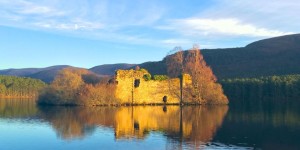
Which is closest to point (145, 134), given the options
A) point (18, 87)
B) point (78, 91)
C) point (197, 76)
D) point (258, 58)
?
point (78, 91)

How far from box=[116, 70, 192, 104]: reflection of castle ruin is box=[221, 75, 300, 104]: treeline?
78.7 ft

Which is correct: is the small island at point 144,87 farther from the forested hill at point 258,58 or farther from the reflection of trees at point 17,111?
the forested hill at point 258,58

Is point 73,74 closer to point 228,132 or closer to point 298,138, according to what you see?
point 228,132

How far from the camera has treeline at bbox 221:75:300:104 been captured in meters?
75.8

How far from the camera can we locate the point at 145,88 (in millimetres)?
52438

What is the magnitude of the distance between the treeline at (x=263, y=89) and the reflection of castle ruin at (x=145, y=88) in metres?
24.0

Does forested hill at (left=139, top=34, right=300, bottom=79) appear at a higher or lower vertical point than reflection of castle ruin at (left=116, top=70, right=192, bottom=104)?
higher

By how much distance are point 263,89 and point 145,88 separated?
36771 millimetres

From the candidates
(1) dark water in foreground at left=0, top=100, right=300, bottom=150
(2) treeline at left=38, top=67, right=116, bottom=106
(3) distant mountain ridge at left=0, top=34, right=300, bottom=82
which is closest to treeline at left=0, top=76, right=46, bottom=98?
(3) distant mountain ridge at left=0, top=34, right=300, bottom=82

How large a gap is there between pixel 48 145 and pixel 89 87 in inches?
1128

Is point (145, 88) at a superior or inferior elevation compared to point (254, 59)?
inferior

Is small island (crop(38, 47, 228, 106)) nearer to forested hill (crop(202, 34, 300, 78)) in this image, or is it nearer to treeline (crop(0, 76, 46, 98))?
treeline (crop(0, 76, 46, 98))

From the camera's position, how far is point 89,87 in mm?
47375

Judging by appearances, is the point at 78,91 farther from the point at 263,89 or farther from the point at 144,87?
the point at 263,89
